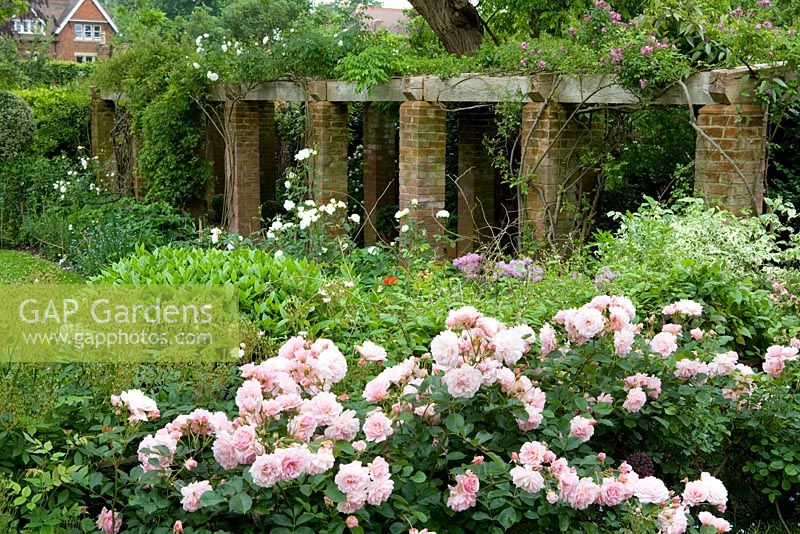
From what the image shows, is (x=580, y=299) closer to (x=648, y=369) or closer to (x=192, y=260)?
(x=648, y=369)

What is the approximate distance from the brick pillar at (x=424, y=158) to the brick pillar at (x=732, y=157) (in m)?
2.86

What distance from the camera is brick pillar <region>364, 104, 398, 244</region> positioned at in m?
12.2

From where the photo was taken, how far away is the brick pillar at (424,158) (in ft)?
30.5

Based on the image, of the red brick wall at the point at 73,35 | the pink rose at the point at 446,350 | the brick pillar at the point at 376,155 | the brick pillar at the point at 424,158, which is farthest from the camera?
the red brick wall at the point at 73,35

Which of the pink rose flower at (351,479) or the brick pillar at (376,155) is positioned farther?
the brick pillar at (376,155)

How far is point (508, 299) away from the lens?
5.19 meters

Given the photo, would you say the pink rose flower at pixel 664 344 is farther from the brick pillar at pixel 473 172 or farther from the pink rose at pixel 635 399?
the brick pillar at pixel 473 172

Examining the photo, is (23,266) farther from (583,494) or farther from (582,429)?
(583,494)

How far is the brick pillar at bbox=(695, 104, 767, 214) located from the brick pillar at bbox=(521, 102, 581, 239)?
154 cm

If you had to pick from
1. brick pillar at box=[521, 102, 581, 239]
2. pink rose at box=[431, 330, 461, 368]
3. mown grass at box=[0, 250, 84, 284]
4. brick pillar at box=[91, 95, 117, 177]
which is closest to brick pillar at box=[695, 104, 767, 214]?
brick pillar at box=[521, 102, 581, 239]

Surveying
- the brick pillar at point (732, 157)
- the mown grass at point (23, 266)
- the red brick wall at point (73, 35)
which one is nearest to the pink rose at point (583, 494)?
the brick pillar at point (732, 157)

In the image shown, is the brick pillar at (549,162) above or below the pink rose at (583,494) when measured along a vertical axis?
above

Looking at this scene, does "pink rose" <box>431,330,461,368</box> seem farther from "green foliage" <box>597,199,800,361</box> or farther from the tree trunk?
the tree trunk
